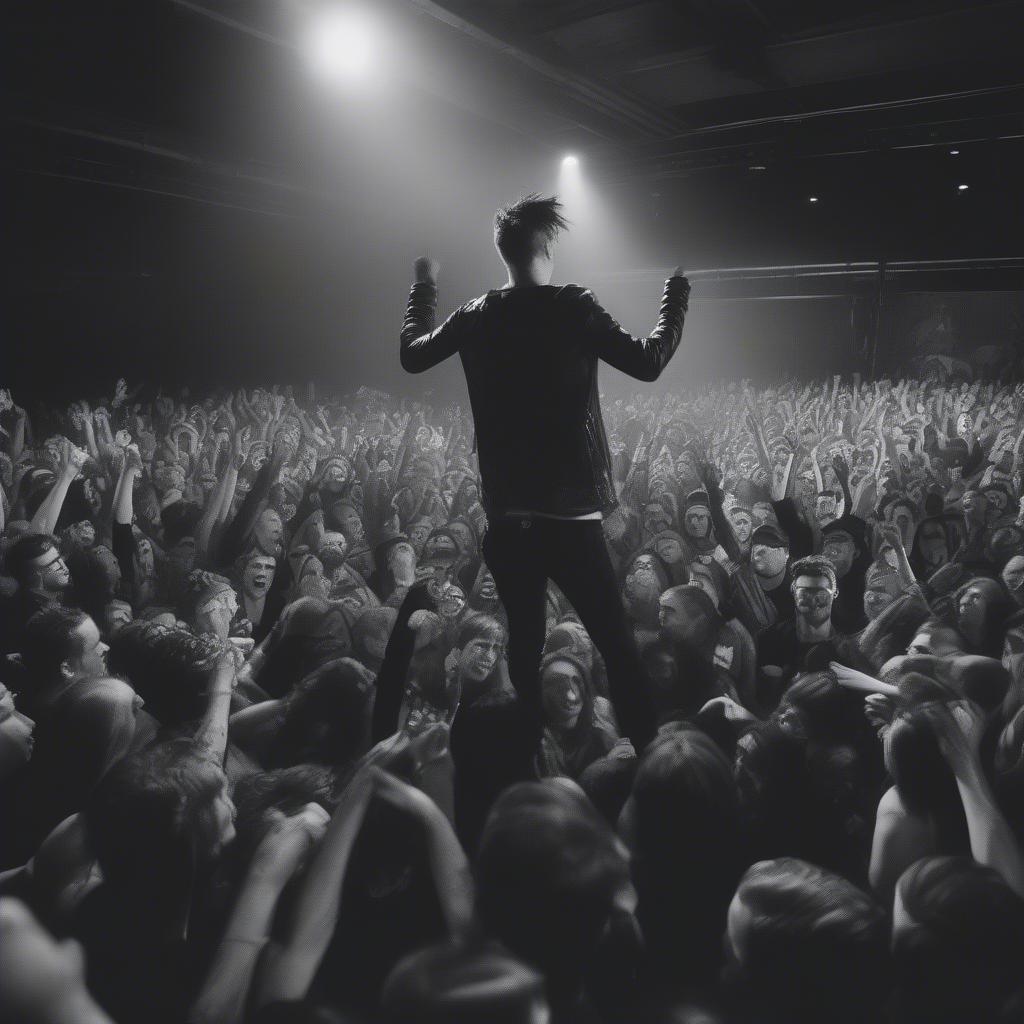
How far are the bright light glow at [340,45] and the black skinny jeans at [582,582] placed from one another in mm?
5222

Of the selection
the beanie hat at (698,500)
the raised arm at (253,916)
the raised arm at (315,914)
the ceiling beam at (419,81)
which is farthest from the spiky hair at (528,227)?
the ceiling beam at (419,81)

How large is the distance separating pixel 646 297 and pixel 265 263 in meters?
5.09

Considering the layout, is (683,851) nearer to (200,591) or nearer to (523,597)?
(523,597)

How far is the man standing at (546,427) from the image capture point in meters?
1.90

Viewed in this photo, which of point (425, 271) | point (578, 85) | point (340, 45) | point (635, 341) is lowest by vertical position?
point (635, 341)

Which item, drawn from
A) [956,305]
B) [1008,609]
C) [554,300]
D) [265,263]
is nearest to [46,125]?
[265,263]

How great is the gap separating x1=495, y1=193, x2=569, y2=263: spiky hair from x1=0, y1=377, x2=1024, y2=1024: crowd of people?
4.05ft

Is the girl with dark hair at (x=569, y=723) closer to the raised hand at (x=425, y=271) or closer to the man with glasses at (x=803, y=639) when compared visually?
the man with glasses at (x=803, y=639)

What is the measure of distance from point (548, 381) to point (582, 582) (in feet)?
1.70

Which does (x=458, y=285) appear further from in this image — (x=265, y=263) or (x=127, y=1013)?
(x=127, y=1013)

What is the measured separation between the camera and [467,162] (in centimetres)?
959

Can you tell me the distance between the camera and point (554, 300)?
1904mm

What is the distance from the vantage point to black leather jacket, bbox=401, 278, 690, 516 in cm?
189

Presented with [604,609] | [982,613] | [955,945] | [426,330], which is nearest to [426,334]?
[426,330]
